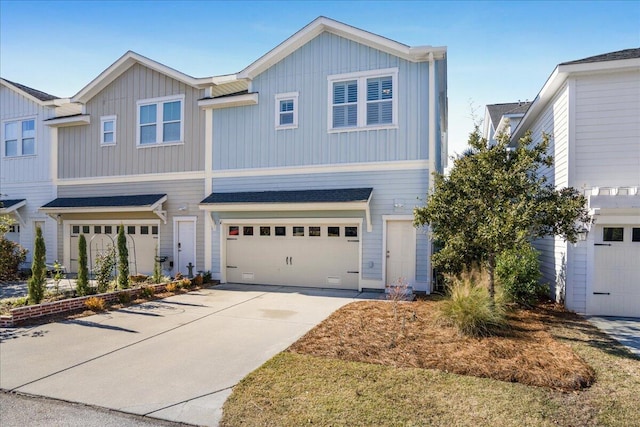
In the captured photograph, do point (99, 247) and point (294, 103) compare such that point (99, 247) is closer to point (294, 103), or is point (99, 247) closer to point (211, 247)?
point (211, 247)

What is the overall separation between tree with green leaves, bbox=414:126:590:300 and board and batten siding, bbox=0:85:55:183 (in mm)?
15863

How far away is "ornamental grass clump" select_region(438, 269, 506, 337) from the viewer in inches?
272

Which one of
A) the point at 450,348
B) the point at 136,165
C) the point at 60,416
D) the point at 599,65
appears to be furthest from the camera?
the point at 136,165

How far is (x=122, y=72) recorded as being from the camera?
15.1 meters

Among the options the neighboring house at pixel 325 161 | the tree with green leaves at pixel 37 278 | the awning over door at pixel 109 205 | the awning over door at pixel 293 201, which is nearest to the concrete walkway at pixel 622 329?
the neighboring house at pixel 325 161

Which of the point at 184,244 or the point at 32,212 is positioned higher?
the point at 32,212

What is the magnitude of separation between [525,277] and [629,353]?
3414mm

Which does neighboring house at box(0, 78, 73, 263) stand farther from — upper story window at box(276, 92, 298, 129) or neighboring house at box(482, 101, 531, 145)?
neighboring house at box(482, 101, 531, 145)

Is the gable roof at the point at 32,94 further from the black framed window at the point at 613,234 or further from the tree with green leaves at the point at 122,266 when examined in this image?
the black framed window at the point at 613,234

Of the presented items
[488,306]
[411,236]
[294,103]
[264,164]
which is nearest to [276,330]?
[488,306]

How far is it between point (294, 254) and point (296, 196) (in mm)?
1942

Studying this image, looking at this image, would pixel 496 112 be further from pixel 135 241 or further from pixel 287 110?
pixel 135 241

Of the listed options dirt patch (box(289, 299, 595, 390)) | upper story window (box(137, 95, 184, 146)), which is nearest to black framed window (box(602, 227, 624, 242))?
dirt patch (box(289, 299, 595, 390))

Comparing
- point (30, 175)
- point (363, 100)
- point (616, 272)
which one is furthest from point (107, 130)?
point (616, 272)
